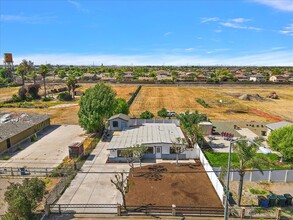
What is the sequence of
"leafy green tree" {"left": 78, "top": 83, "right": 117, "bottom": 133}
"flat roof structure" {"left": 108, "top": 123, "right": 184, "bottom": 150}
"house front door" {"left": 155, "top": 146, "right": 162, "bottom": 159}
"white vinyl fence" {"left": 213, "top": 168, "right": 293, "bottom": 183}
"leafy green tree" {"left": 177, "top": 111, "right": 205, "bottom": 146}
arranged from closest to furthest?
"white vinyl fence" {"left": 213, "top": 168, "right": 293, "bottom": 183} → "house front door" {"left": 155, "top": 146, "right": 162, "bottom": 159} → "flat roof structure" {"left": 108, "top": 123, "right": 184, "bottom": 150} → "leafy green tree" {"left": 177, "top": 111, "right": 205, "bottom": 146} → "leafy green tree" {"left": 78, "top": 83, "right": 117, "bottom": 133}

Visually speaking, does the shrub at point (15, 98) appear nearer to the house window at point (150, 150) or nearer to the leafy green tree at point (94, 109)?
the leafy green tree at point (94, 109)

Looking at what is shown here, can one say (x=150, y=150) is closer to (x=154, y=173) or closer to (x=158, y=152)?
(x=158, y=152)

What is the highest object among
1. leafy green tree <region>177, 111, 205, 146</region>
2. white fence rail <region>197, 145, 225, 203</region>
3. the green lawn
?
leafy green tree <region>177, 111, 205, 146</region>

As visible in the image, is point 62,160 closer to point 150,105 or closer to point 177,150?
point 177,150

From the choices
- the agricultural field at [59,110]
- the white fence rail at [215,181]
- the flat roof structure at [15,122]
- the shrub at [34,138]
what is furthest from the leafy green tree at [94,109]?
the white fence rail at [215,181]

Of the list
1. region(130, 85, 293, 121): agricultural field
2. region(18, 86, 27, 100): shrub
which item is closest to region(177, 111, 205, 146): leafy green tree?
region(130, 85, 293, 121): agricultural field

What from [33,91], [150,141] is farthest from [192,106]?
[33,91]

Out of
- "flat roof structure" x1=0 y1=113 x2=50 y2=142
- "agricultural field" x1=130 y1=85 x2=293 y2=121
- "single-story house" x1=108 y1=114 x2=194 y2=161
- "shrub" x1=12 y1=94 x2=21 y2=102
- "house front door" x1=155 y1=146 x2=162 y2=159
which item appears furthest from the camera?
"shrub" x1=12 y1=94 x2=21 y2=102

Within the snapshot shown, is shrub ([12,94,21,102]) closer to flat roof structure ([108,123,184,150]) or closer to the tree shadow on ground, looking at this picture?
flat roof structure ([108,123,184,150])

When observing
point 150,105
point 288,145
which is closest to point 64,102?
point 150,105
